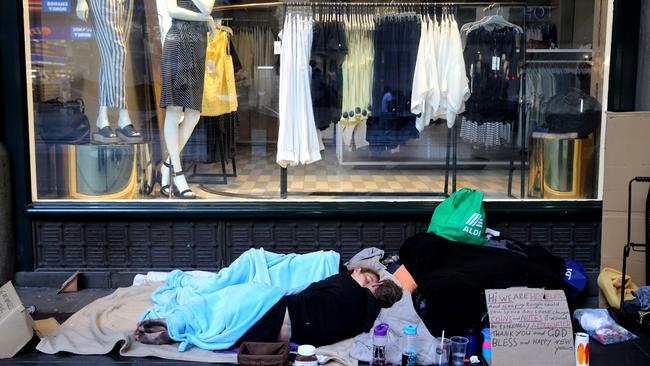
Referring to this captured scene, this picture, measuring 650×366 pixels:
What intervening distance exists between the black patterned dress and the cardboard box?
1988mm

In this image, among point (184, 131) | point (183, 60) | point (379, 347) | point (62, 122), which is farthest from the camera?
point (184, 131)

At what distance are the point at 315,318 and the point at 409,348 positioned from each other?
0.53 meters

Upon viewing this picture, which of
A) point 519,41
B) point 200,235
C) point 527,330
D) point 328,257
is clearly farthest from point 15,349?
point 519,41

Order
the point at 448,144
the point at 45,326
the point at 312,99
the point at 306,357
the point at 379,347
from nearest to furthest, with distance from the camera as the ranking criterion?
the point at 306,357 → the point at 379,347 → the point at 45,326 → the point at 312,99 → the point at 448,144

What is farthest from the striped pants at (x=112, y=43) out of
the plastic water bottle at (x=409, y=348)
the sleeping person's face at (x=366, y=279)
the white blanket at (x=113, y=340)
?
the plastic water bottle at (x=409, y=348)

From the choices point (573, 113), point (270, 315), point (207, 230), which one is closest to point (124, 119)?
point (207, 230)

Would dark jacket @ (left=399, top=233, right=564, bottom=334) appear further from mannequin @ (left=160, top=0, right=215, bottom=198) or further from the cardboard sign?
mannequin @ (left=160, top=0, right=215, bottom=198)

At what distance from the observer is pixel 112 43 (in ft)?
Result: 16.7

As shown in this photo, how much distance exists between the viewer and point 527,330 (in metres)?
3.49

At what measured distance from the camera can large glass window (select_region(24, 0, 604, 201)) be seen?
16.6 feet

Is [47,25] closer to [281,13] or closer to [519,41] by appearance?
[281,13]

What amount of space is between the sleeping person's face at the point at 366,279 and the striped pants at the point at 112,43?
7.41 feet

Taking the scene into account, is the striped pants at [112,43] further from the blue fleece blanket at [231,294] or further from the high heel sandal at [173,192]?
the blue fleece blanket at [231,294]

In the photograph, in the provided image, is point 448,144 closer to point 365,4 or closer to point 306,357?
point 365,4
